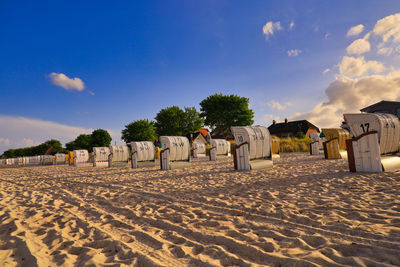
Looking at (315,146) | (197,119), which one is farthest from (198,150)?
(197,119)

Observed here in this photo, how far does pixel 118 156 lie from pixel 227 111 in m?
27.8

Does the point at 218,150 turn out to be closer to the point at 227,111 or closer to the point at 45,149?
the point at 227,111

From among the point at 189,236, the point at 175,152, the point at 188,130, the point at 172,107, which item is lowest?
the point at 189,236

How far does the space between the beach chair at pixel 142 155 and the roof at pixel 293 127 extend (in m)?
42.2

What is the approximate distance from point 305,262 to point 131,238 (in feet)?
6.95

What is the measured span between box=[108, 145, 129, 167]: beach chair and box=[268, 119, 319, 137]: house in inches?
1632

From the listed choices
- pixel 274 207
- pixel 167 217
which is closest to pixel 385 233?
pixel 274 207

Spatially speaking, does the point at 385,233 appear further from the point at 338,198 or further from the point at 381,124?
the point at 381,124

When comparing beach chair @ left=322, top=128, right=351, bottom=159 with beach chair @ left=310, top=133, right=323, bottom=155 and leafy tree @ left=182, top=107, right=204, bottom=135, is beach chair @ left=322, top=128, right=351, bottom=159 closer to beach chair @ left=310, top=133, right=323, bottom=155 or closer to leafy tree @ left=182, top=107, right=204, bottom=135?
beach chair @ left=310, top=133, right=323, bottom=155

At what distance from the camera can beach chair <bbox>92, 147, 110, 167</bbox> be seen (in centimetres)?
2090

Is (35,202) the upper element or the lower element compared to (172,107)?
lower

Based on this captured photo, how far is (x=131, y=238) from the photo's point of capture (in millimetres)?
2912

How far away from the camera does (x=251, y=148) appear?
10188 mm

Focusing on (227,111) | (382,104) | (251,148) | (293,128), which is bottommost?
(251,148)
